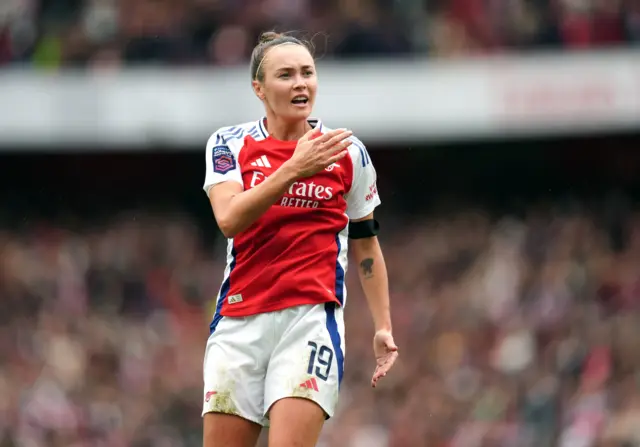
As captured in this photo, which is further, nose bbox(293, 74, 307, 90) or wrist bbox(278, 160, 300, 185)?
nose bbox(293, 74, 307, 90)

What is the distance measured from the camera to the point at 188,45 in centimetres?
1912

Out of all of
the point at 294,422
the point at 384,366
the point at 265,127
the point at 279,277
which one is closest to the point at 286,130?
the point at 265,127

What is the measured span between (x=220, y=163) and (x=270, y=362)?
944 mm

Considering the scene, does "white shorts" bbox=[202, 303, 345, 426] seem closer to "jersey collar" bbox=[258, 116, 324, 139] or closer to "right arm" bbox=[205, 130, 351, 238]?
"right arm" bbox=[205, 130, 351, 238]

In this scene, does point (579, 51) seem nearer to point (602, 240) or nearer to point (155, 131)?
point (602, 240)

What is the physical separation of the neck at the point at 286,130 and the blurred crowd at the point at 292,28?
11.7m

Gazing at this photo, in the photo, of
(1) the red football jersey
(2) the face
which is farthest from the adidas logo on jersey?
(2) the face

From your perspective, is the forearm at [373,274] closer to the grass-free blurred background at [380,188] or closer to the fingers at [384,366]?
the fingers at [384,366]

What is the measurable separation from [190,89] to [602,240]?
5.71 m

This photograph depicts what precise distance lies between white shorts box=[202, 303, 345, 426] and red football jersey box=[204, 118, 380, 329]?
0.07m

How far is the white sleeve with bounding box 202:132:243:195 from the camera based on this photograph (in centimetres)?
664

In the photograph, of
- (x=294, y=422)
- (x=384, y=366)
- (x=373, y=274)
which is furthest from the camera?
(x=373, y=274)

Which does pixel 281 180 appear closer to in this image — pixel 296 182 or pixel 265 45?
pixel 296 182

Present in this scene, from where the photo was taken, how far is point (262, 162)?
671 cm
